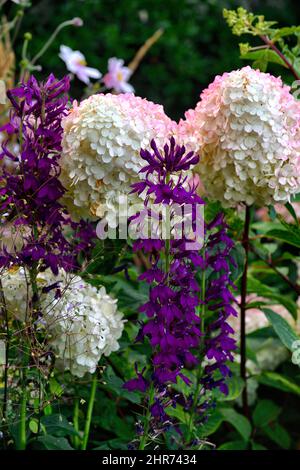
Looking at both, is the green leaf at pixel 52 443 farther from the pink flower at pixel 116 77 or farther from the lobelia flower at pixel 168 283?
the pink flower at pixel 116 77

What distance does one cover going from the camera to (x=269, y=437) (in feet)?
6.20

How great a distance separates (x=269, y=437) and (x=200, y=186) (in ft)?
2.52

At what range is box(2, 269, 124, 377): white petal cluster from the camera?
1287 mm

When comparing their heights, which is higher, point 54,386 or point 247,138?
point 247,138

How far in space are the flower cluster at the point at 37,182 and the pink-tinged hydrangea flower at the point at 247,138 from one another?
0.78ft

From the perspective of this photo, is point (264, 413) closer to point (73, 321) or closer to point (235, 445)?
point (235, 445)

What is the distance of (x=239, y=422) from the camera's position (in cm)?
168

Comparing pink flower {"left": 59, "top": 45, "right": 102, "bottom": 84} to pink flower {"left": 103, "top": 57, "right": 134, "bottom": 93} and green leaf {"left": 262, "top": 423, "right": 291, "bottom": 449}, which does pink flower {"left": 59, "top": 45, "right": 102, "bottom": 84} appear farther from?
green leaf {"left": 262, "top": 423, "right": 291, "bottom": 449}

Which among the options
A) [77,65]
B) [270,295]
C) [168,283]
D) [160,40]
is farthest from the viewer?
[160,40]

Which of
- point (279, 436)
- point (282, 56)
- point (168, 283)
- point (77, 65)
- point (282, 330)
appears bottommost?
point (279, 436)

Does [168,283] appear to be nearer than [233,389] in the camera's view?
Yes

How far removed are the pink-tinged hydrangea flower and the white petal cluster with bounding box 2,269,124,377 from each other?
0.30 meters

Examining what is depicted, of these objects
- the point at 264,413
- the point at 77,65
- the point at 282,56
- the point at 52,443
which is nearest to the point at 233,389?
the point at 264,413

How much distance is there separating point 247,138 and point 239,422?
2.25 feet
